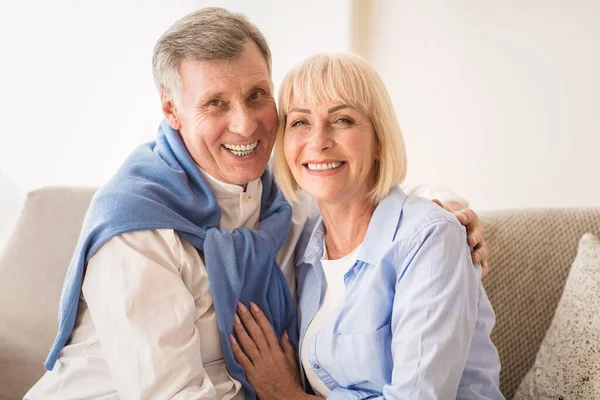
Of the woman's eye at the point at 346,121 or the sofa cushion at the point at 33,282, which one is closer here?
the woman's eye at the point at 346,121

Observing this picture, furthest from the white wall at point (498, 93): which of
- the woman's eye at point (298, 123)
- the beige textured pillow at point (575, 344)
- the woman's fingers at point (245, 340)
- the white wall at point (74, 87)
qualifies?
the woman's fingers at point (245, 340)

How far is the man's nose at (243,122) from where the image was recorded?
69.8 inches

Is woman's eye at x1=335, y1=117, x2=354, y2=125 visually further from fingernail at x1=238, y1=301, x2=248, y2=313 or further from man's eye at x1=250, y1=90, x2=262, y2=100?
fingernail at x1=238, y1=301, x2=248, y2=313

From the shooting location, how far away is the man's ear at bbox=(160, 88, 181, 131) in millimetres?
1860

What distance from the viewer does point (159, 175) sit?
5.84ft

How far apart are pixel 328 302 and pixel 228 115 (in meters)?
0.53

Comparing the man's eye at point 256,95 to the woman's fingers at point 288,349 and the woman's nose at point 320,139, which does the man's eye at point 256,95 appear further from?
the woman's fingers at point 288,349

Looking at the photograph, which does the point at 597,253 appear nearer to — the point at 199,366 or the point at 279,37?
the point at 199,366

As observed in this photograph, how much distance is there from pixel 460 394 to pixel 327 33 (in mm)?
2001

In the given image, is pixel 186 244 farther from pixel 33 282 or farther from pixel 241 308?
pixel 33 282

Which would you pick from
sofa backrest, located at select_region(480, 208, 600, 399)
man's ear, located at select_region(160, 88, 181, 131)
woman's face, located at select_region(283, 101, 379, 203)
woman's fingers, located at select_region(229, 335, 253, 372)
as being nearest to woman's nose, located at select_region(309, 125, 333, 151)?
woman's face, located at select_region(283, 101, 379, 203)

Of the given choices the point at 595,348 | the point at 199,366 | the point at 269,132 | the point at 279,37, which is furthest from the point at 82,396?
the point at 279,37

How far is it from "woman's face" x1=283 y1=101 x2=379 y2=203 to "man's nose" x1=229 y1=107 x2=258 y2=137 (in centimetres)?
11

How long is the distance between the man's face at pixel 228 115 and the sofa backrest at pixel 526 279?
806mm
